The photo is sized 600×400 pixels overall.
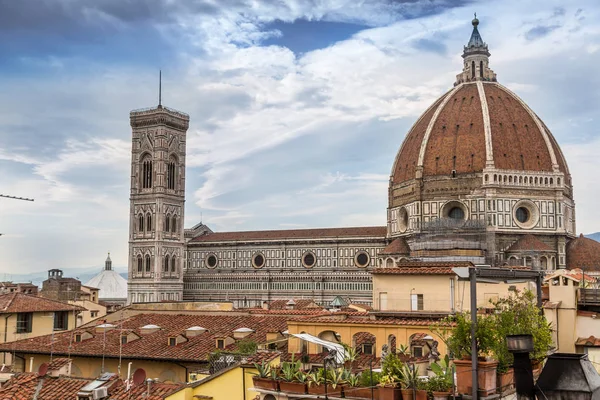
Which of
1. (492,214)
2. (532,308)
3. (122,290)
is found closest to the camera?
(532,308)

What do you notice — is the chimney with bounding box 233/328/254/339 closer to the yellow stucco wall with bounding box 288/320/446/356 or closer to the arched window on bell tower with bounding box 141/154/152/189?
the yellow stucco wall with bounding box 288/320/446/356

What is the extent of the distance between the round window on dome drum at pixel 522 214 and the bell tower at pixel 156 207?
149ft

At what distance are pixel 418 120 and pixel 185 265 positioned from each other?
1479 inches

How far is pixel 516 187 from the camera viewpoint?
76.6 metres

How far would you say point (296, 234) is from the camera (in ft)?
314

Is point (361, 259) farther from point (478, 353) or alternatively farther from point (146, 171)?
point (478, 353)

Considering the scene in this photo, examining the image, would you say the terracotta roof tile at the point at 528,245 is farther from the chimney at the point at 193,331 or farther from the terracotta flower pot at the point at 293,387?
the terracotta flower pot at the point at 293,387

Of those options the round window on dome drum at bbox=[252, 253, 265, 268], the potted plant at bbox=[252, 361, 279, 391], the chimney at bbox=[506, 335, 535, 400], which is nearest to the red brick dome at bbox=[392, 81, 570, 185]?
the round window on dome drum at bbox=[252, 253, 265, 268]

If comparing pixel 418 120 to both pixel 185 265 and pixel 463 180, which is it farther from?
pixel 185 265

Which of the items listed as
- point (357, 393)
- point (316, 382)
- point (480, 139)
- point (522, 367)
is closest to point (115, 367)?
point (316, 382)

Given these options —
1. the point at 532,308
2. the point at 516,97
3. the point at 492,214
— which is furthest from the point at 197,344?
the point at 516,97

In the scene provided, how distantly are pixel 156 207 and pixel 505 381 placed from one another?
92.0 meters

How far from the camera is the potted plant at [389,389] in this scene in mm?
8953

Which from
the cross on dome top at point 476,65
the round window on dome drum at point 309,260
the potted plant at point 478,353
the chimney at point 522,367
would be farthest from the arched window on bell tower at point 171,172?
the chimney at point 522,367
